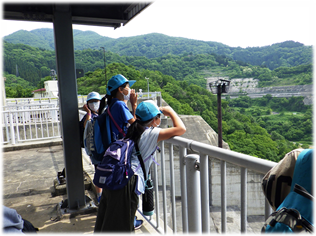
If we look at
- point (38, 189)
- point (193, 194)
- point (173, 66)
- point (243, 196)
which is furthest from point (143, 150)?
point (173, 66)

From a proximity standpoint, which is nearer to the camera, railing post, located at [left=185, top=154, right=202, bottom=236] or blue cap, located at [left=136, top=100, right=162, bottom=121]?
railing post, located at [left=185, top=154, right=202, bottom=236]

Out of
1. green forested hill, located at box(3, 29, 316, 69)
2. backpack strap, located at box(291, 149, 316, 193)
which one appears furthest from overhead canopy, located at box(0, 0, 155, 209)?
green forested hill, located at box(3, 29, 316, 69)

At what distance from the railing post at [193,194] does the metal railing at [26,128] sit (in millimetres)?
6689

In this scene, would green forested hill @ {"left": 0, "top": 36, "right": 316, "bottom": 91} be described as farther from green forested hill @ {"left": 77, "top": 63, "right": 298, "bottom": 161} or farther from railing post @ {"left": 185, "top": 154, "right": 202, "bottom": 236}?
railing post @ {"left": 185, "top": 154, "right": 202, "bottom": 236}

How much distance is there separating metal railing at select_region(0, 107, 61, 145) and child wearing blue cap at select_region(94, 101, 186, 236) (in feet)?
20.7

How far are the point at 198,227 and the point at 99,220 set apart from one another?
0.76 meters

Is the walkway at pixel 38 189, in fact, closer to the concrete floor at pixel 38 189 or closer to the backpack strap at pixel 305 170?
the concrete floor at pixel 38 189

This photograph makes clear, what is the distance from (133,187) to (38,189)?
283 cm

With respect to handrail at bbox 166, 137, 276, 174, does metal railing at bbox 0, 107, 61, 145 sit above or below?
below

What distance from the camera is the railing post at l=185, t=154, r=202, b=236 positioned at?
163cm

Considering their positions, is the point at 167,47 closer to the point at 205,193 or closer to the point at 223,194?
the point at 205,193

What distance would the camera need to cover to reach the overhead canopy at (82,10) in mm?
2635

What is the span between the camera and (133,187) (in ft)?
5.57

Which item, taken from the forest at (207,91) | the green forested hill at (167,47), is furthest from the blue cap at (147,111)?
the green forested hill at (167,47)
